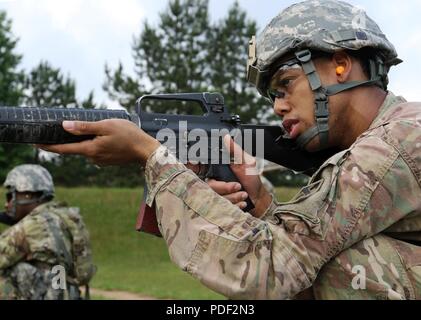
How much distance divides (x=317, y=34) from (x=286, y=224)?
777mm

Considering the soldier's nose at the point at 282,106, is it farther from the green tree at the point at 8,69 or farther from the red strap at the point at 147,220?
the green tree at the point at 8,69

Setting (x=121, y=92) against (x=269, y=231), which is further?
(x=121, y=92)

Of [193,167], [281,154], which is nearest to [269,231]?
[193,167]

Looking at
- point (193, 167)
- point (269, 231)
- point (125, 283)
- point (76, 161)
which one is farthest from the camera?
point (76, 161)

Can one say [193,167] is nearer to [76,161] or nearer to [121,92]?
[121,92]

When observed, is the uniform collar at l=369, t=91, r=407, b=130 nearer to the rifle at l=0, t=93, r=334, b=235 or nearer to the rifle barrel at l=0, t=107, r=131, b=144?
the rifle at l=0, t=93, r=334, b=235

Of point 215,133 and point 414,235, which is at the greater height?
point 215,133

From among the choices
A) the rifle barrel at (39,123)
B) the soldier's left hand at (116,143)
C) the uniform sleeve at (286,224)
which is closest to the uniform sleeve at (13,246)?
the rifle barrel at (39,123)

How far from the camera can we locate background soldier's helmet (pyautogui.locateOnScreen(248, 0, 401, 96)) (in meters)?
2.78

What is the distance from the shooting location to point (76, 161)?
42188 mm

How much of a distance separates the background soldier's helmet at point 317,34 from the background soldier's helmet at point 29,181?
20.8 feet

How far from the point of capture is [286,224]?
2445 mm

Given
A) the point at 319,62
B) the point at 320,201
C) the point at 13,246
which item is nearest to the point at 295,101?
the point at 319,62

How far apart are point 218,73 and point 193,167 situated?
1330 inches
